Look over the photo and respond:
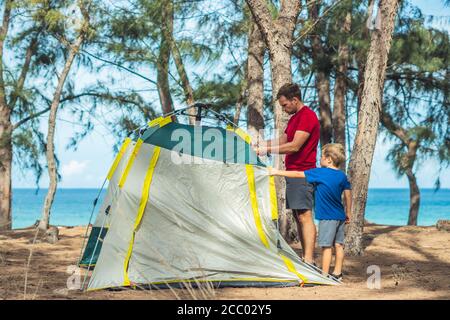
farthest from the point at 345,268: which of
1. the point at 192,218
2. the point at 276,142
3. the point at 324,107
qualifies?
the point at 324,107

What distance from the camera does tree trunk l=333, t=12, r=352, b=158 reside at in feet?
41.2

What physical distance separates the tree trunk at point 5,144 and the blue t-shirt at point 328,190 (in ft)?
24.9

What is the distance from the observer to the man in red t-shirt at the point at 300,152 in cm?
588

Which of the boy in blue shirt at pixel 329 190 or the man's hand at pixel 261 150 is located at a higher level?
the man's hand at pixel 261 150

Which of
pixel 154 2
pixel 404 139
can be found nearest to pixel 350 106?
pixel 404 139

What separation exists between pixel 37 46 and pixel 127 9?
2.74 m

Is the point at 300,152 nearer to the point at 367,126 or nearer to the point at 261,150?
the point at 261,150

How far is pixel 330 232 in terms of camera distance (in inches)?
229

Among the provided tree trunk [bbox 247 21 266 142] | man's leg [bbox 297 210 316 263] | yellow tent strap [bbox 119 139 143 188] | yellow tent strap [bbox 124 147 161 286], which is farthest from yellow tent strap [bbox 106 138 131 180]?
tree trunk [bbox 247 21 266 142]

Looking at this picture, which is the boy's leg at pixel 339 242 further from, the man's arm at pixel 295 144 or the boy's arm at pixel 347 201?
the man's arm at pixel 295 144

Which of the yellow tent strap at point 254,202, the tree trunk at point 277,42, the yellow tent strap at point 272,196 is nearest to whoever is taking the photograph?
the yellow tent strap at point 254,202

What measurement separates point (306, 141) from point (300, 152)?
11 cm

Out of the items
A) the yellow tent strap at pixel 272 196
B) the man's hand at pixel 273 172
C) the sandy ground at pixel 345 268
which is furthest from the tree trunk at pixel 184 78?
the man's hand at pixel 273 172

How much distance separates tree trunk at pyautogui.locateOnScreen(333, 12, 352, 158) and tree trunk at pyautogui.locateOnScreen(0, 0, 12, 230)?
5.72 meters
